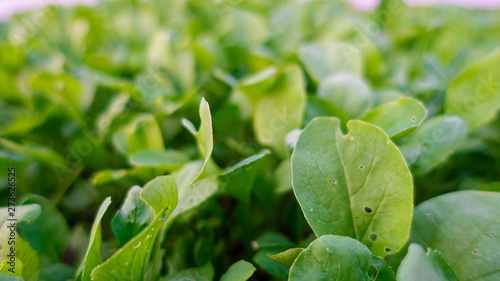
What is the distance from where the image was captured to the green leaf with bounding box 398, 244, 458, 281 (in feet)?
1.09

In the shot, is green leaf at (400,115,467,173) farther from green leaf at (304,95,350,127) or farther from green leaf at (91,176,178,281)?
green leaf at (91,176,178,281)

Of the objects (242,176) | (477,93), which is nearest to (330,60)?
(477,93)

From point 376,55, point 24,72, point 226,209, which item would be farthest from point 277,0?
point 226,209

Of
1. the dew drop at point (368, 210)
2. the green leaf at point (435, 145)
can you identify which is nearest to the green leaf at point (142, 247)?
the dew drop at point (368, 210)

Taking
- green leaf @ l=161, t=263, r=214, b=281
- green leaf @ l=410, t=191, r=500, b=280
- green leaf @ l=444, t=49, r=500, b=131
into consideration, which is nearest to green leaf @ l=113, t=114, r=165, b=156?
green leaf @ l=161, t=263, r=214, b=281

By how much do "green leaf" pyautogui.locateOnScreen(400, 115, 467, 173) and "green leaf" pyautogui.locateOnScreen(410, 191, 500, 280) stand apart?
8 centimetres

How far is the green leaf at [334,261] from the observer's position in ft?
1.29

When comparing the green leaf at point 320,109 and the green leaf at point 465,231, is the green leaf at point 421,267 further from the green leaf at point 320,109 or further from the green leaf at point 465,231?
the green leaf at point 320,109

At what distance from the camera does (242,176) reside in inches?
21.6

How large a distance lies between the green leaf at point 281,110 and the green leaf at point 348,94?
0.22ft

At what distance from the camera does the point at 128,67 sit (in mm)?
1118

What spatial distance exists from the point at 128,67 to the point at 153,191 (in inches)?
31.1

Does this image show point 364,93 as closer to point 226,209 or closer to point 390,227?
point 390,227

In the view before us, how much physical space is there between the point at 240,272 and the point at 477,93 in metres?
0.59
